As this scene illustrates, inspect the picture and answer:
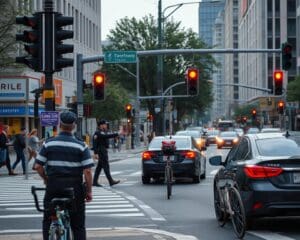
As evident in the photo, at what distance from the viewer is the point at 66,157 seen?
8.32 metres

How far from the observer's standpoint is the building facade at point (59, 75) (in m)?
50.4

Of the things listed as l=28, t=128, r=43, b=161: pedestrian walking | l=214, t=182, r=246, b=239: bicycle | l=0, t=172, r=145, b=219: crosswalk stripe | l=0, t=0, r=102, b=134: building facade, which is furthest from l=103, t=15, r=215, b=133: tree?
l=214, t=182, r=246, b=239: bicycle

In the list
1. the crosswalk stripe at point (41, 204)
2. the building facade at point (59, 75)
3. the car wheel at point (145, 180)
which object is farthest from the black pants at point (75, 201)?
the building facade at point (59, 75)

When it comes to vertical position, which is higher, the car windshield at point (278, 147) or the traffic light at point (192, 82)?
the traffic light at point (192, 82)

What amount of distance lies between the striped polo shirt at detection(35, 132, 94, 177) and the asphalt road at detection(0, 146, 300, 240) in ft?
8.85

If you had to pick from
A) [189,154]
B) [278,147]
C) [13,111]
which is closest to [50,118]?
[189,154]

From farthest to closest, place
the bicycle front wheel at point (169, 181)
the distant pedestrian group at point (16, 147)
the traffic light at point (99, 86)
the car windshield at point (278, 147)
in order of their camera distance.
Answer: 1. the traffic light at point (99, 86)
2. the distant pedestrian group at point (16, 147)
3. the bicycle front wheel at point (169, 181)
4. the car windshield at point (278, 147)

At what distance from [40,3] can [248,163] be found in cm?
4634

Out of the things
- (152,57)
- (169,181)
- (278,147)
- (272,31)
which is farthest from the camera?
(272,31)

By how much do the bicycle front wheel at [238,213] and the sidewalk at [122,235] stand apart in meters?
0.62

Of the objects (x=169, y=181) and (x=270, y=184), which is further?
(x=169, y=181)

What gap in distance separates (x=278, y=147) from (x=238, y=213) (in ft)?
4.06

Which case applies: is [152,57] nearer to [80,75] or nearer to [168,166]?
[80,75]

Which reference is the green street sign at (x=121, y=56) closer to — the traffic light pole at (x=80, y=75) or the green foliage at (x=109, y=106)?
the traffic light pole at (x=80, y=75)
